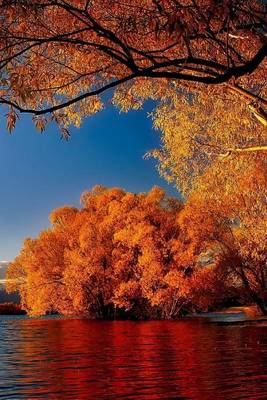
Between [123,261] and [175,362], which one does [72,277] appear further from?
[175,362]

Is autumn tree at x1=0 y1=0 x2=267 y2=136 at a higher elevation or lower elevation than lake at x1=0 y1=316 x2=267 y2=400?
higher

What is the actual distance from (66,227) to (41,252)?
3.38 metres

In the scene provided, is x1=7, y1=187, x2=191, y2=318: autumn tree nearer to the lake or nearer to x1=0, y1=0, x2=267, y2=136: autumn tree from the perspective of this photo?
the lake

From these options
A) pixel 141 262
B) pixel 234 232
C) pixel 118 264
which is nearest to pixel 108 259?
pixel 118 264

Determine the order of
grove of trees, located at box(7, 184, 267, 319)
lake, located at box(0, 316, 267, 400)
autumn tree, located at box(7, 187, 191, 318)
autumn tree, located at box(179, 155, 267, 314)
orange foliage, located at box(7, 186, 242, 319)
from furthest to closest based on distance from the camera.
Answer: autumn tree, located at box(7, 187, 191, 318) → orange foliage, located at box(7, 186, 242, 319) → grove of trees, located at box(7, 184, 267, 319) → autumn tree, located at box(179, 155, 267, 314) → lake, located at box(0, 316, 267, 400)

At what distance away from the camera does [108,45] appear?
1486 cm

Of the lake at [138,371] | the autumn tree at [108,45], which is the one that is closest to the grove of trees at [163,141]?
the autumn tree at [108,45]

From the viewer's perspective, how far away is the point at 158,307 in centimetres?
4800

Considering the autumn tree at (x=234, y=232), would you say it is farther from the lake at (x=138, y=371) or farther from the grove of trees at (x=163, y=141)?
the lake at (x=138, y=371)

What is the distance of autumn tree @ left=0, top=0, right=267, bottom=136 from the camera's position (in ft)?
34.8

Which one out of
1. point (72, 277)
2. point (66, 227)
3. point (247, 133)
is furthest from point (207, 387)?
point (66, 227)

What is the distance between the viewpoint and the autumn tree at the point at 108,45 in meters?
10.6

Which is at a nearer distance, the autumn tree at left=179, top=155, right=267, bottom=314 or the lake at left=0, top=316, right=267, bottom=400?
the lake at left=0, top=316, right=267, bottom=400

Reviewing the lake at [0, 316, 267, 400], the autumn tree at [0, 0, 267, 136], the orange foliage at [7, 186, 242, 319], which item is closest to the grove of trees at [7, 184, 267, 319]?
the orange foliage at [7, 186, 242, 319]
